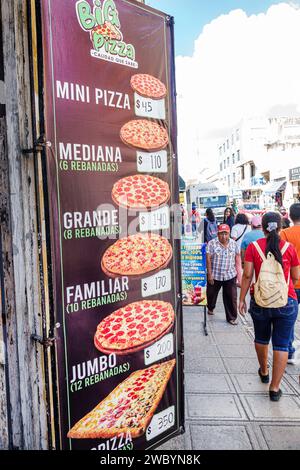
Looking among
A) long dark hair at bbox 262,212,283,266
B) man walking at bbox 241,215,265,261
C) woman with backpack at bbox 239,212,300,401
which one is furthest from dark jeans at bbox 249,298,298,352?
man walking at bbox 241,215,265,261

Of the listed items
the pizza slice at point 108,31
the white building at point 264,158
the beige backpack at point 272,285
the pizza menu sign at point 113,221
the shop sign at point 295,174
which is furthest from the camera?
the white building at point 264,158

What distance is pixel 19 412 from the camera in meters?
2.14

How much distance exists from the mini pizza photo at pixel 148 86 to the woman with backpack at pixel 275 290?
1.82 m

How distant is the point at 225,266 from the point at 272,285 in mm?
2538

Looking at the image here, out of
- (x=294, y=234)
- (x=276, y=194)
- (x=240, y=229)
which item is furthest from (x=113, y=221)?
(x=276, y=194)

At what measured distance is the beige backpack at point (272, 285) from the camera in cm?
361

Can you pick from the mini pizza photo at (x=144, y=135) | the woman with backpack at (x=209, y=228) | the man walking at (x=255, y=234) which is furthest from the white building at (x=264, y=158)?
the mini pizza photo at (x=144, y=135)

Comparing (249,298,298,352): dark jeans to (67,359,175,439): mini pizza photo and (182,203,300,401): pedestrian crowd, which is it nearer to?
(182,203,300,401): pedestrian crowd

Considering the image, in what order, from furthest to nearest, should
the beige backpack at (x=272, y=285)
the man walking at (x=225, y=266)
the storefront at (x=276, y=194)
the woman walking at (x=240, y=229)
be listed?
the storefront at (x=276, y=194)
the woman walking at (x=240, y=229)
the man walking at (x=225, y=266)
the beige backpack at (x=272, y=285)

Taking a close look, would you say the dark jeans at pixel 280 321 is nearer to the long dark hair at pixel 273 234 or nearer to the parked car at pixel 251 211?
the long dark hair at pixel 273 234

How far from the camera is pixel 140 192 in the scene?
8.49 feet

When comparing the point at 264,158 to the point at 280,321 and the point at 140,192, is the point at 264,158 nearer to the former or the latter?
the point at 280,321

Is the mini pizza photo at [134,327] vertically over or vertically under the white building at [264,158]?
under

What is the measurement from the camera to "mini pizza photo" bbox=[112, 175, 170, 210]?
2.45 m
